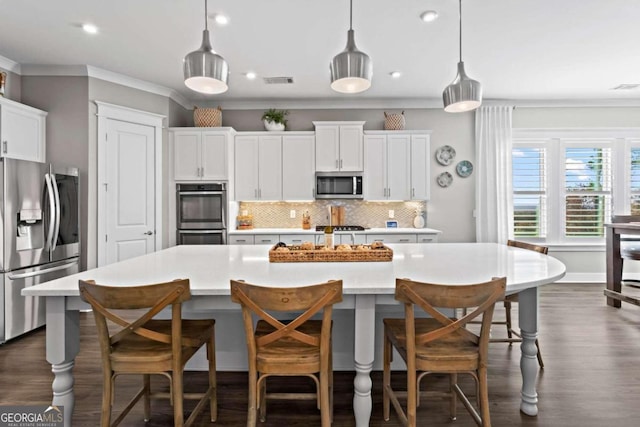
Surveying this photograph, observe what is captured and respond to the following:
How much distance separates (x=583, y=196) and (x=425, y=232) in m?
2.84

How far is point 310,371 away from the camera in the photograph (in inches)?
61.1

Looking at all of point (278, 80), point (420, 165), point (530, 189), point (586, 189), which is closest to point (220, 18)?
point (278, 80)

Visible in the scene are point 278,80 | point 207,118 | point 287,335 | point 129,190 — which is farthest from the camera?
point 207,118

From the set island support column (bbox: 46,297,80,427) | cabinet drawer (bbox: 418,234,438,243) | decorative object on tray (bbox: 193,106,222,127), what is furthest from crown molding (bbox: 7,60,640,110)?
island support column (bbox: 46,297,80,427)

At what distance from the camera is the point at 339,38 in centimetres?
330

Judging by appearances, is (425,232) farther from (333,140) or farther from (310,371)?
(310,371)

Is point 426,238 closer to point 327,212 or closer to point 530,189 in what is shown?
point 327,212

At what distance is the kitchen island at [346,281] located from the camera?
5.32 ft

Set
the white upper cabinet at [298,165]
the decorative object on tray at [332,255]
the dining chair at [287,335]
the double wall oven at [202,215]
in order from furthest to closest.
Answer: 1. the white upper cabinet at [298,165]
2. the double wall oven at [202,215]
3. the decorative object on tray at [332,255]
4. the dining chair at [287,335]

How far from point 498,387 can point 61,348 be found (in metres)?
2.59

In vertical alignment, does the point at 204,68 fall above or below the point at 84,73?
below

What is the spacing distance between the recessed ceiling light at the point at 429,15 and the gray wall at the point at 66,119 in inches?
146

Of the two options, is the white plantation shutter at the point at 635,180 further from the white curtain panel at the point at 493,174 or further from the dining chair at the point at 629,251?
the white curtain panel at the point at 493,174

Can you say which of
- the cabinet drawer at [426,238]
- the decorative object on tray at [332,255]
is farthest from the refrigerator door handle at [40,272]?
the cabinet drawer at [426,238]
